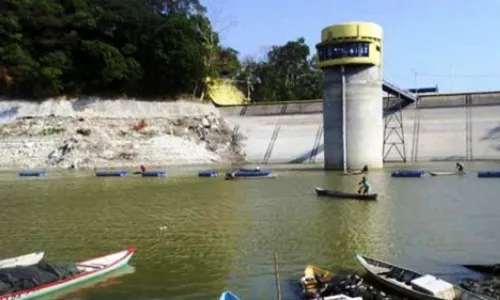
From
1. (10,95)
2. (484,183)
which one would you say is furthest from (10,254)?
(10,95)

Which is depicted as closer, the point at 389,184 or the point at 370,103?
the point at 389,184

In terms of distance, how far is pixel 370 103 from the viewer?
236 feet

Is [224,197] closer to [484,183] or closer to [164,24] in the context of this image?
[484,183]

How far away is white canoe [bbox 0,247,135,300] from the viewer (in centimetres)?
1881

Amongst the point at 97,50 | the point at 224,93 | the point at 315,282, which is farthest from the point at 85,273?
the point at 224,93

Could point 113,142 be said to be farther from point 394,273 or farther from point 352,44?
point 394,273

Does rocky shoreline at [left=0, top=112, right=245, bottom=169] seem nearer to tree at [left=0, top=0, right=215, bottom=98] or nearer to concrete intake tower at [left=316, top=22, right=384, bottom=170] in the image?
tree at [left=0, top=0, right=215, bottom=98]

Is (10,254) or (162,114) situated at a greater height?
(162,114)

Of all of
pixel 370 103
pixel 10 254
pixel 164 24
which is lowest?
pixel 10 254

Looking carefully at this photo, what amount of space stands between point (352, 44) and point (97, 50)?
44.7 meters

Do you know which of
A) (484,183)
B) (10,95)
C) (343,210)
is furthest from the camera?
(10,95)

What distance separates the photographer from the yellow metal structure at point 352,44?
70125mm

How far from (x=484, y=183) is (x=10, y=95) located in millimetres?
74387

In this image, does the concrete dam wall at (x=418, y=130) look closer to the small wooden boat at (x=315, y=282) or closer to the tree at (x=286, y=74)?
the tree at (x=286, y=74)
